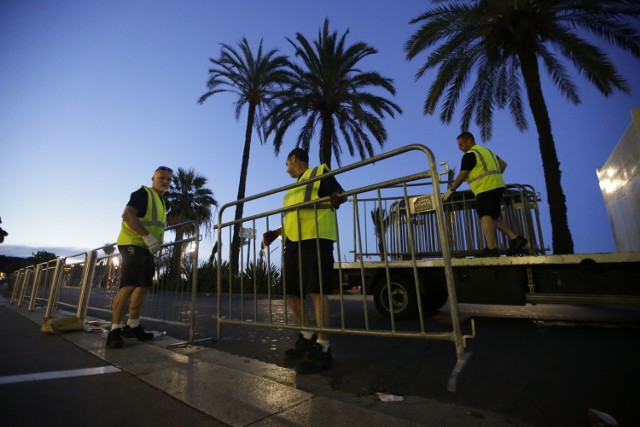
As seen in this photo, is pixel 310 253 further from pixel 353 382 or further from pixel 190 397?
pixel 190 397

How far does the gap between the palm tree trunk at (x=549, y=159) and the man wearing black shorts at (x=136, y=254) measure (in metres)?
10.4

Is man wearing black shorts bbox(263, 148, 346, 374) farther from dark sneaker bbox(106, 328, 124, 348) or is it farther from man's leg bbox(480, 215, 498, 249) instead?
man's leg bbox(480, 215, 498, 249)

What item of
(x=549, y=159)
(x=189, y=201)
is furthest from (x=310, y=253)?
(x=189, y=201)

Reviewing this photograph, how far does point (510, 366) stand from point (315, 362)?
4.85 ft

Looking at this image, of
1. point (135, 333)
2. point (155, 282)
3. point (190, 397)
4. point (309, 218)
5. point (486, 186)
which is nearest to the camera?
point (190, 397)

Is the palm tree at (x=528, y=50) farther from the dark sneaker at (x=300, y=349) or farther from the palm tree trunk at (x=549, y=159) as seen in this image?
the dark sneaker at (x=300, y=349)

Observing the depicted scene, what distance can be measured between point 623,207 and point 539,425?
5833mm

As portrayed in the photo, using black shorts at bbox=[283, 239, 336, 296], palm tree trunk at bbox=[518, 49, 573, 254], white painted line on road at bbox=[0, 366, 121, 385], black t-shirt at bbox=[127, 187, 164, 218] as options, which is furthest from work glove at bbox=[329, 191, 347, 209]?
palm tree trunk at bbox=[518, 49, 573, 254]

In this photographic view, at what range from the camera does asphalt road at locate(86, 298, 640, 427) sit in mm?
1780

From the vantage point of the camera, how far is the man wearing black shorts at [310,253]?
2.75 meters

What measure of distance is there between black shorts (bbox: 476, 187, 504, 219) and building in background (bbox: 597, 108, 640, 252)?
1.67 m

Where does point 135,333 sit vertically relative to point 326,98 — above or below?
below

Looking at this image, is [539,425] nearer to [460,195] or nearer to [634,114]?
[634,114]

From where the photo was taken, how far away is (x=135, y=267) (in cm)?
360
